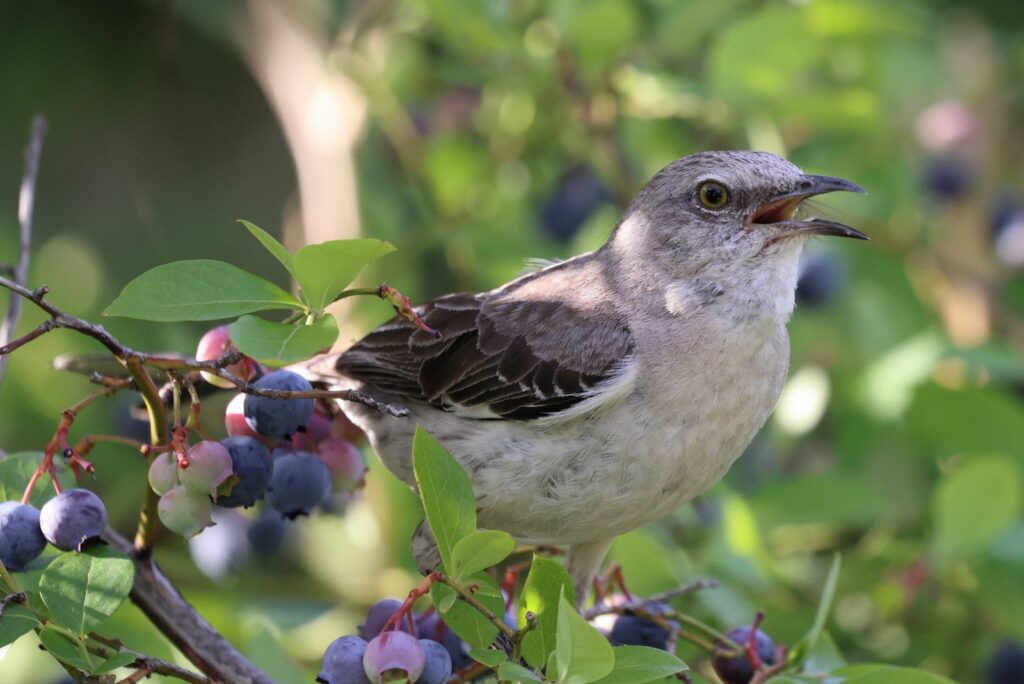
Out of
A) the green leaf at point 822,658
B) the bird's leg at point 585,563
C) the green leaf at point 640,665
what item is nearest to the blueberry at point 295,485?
the bird's leg at point 585,563

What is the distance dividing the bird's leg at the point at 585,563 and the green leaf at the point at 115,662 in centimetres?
150

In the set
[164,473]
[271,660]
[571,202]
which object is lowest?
[271,660]

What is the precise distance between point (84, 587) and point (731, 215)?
2.01 metres

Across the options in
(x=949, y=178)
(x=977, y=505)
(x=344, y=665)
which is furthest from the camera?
(x=949, y=178)

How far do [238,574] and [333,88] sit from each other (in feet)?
7.02

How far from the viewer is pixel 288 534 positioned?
4602 millimetres

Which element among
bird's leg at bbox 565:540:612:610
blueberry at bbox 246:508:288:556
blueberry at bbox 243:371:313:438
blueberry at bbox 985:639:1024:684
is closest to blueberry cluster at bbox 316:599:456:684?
blueberry at bbox 243:371:313:438

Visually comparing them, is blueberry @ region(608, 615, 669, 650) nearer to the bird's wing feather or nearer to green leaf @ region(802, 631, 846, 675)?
green leaf @ region(802, 631, 846, 675)

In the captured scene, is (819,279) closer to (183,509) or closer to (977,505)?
(977,505)

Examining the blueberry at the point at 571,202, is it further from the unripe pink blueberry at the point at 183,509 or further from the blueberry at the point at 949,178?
the unripe pink blueberry at the point at 183,509

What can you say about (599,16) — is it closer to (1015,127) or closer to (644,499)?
(644,499)

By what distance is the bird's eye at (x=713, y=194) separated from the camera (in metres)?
3.62

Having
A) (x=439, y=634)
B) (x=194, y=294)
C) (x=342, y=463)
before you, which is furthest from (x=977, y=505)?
(x=194, y=294)

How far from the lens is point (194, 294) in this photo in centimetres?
238
